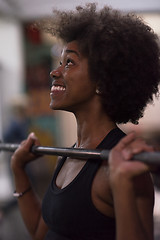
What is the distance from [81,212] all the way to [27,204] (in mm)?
477

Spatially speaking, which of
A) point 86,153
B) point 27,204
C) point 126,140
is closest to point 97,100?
point 86,153

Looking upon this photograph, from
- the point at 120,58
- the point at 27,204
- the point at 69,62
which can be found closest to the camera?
the point at 120,58

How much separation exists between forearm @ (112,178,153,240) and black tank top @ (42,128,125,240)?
6.2 inches

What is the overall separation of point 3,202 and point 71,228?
3.51m

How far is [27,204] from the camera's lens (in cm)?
128

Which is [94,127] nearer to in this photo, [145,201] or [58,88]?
[58,88]

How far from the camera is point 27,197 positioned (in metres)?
1.29

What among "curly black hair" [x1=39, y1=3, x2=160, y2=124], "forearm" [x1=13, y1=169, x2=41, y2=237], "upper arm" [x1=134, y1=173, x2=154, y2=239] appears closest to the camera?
"upper arm" [x1=134, y1=173, x2=154, y2=239]

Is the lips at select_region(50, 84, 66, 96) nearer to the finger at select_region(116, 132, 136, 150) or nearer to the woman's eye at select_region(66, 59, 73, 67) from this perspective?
the woman's eye at select_region(66, 59, 73, 67)

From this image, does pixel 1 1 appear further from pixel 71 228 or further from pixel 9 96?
pixel 71 228

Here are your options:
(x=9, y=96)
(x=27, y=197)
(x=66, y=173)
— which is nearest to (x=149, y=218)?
(x=66, y=173)

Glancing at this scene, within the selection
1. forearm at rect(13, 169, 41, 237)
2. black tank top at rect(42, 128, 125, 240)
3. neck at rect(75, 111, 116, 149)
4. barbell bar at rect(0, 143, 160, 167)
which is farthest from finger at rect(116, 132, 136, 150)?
forearm at rect(13, 169, 41, 237)

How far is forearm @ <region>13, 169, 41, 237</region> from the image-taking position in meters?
1.26

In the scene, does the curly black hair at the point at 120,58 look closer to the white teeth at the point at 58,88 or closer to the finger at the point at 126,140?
the white teeth at the point at 58,88
